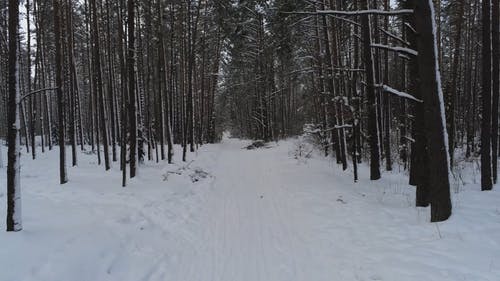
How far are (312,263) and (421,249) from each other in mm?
1612

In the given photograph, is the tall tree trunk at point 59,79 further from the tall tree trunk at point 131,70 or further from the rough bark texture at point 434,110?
the rough bark texture at point 434,110

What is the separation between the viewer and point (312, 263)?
5609 mm

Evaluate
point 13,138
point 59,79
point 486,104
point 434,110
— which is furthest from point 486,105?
point 59,79

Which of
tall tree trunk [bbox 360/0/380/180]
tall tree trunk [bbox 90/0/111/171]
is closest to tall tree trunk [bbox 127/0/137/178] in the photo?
tall tree trunk [bbox 90/0/111/171]

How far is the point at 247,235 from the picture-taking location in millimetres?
7113

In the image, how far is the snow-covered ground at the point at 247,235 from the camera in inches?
195

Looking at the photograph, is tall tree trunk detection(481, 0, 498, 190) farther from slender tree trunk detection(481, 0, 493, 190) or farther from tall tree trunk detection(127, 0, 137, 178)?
tall tree trunk detection(127, 0, 137, 178)

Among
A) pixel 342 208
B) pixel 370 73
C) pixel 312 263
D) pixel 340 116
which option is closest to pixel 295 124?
pixel 340 116

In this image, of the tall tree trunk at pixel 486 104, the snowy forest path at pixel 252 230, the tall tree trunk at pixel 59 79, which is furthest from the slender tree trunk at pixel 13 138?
the tall tree trunk at pixel 486 104

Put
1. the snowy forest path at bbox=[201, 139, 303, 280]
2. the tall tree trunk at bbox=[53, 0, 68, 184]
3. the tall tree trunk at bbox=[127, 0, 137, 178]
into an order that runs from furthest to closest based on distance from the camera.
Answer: the tall tree trunk at bbox=[127, 0, 137, 178], the tall tree trunk at bbox=[53, 0, 68, 184], the snowy forest path at bbox=[201, 139, 303, 280]

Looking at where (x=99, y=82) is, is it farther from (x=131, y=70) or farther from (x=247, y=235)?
(x=247, y=235)

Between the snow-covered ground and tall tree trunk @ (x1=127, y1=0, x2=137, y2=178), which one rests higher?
tall tree trunk @ (x1=127, y1=0, x2=137, y2=178)

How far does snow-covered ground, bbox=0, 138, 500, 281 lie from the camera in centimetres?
494

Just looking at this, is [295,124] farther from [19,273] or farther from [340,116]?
[19,273]
